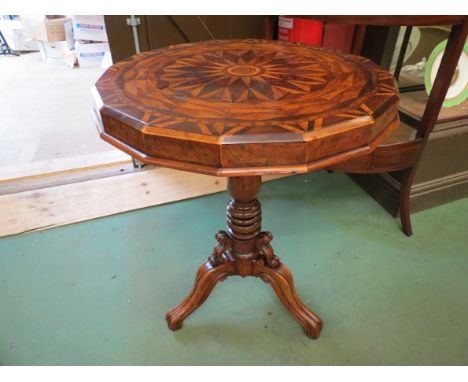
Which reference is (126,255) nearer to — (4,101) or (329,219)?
(329,219)

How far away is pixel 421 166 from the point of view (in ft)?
5.63

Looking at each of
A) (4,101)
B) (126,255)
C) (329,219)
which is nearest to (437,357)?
(329,219)

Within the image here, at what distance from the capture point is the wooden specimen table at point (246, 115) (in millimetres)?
646

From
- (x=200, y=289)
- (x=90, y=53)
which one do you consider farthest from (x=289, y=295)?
(x=90, y=53)

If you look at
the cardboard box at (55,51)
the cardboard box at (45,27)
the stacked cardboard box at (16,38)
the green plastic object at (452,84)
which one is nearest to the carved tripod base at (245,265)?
the green plastic object at (452,84)

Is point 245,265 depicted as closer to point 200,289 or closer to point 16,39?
point 200,289

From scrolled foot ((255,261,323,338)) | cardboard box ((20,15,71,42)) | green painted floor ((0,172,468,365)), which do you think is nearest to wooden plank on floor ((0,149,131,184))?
green painted floor ((0,172,468,365))

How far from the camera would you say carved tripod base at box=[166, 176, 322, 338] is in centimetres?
109

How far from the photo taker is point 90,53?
4.21m

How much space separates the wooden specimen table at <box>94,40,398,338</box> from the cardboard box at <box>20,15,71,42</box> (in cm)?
402

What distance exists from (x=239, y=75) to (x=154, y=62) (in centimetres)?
29

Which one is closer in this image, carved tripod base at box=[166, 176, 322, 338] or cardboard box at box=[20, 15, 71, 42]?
carved tripod base at box=[166, 176, 322, 338]

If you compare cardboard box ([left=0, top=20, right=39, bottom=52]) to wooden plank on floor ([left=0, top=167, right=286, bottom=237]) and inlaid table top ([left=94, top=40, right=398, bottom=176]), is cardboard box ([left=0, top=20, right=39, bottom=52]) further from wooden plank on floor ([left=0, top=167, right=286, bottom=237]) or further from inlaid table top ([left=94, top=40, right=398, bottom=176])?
inlaid table top ([left=94, top=40, right=398, bottom=176])

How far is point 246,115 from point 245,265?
0.61 m
